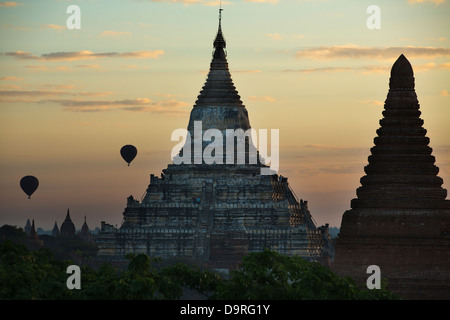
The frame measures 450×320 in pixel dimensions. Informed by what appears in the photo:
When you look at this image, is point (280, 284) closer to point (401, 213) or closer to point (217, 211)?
point (401, 213)

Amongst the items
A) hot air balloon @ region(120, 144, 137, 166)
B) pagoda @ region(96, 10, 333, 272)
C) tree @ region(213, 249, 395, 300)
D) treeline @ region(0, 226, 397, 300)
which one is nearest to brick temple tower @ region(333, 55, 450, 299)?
treeline @ region(0, 226, 397, 300)

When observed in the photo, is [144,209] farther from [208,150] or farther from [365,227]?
[365,227]

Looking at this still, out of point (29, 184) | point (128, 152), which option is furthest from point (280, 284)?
point (29, 184)

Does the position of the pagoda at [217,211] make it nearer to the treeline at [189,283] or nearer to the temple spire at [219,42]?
the temple spire at [219,42]

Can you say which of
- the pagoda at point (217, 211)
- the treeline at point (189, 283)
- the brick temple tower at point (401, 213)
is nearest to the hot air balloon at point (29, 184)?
the pagoda at point (217, 211)

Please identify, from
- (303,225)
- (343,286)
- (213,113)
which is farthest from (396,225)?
(213,113)

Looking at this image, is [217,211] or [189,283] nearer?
[189,283]

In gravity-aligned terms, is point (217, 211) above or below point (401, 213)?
above
